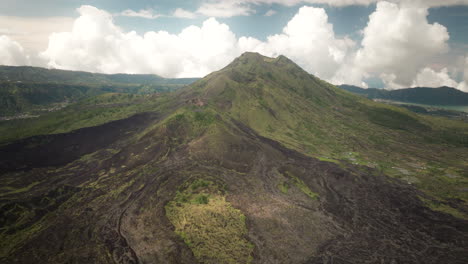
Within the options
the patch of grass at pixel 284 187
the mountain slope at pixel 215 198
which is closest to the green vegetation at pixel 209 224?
the mountain slope at pixel 215 198

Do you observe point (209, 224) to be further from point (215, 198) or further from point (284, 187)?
point (284, 187)

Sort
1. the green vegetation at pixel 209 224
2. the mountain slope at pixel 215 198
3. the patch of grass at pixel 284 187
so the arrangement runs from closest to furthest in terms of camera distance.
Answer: the green vegetation at pixel 209 224 < the mountain slope at pixel 215 198 < the patch of grass at pixel 284 187

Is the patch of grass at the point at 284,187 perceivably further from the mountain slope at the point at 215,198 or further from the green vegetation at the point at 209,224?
the green vegetation at the point at 209,224

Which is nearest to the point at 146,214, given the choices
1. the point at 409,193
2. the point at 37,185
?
the point at 37,185

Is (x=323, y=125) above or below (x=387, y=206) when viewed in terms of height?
above

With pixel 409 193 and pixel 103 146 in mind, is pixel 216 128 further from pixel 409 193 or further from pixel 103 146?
pixel 409 193

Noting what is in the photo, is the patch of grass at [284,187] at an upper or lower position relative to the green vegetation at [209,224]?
upper

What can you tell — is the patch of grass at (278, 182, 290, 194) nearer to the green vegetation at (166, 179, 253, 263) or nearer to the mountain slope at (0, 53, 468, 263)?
the mountain slope at (0, 53, 468, 263)
